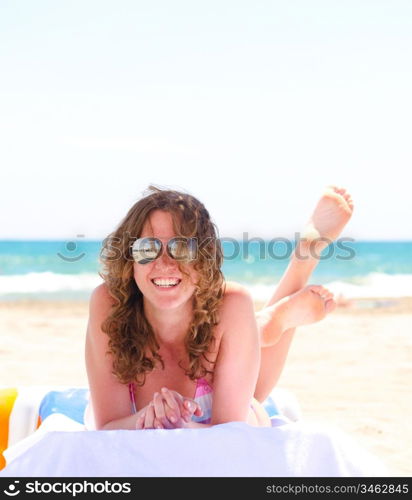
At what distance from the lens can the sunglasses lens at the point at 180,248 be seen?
288 centimetres

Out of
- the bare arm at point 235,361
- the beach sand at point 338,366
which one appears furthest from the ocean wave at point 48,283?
the bare arm at point 235,361

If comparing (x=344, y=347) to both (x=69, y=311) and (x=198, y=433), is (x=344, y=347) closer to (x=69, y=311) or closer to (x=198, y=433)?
(x=69, y=311)

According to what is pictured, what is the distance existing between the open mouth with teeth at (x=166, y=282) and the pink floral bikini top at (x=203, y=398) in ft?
1.52

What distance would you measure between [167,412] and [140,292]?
2.16ft

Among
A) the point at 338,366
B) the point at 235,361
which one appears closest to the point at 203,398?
the point at 235,361

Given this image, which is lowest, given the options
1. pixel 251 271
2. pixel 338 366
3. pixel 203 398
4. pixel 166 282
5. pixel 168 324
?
pixel 251 271

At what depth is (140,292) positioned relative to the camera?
3.16m

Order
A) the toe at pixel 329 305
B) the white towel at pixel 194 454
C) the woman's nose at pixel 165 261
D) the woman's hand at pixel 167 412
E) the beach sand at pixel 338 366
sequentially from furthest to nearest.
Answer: the beach sand at pixel 338 366
the toe at pixel 329 305
the woman's nose at pixel 165 261
the woman's hand at pixel 167 412
the white towel at pixel 194 454

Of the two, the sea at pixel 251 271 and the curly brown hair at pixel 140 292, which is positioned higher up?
the curly brown hair at pixel 140 292

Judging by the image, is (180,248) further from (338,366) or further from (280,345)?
(338,366)

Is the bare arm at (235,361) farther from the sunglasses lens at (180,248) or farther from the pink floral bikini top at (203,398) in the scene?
the sunglasses lens at (180,248)

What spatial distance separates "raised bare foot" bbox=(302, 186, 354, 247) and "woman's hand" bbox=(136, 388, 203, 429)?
1.95 metres

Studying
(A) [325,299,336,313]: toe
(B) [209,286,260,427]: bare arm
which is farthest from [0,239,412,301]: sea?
(B) [209,286,260,427]: bare arm
